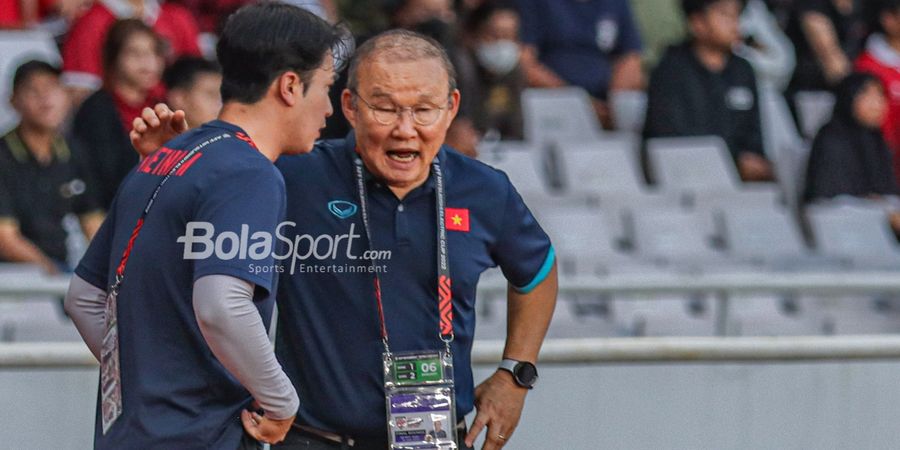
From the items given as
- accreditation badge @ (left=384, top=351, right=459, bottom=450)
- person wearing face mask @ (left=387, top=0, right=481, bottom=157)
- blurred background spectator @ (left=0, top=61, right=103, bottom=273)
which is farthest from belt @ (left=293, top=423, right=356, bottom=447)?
blurred background spectator @ (left=0, top=61, right=103, bottom=273)

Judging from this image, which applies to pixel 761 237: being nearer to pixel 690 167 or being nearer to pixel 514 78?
pixel 690 167

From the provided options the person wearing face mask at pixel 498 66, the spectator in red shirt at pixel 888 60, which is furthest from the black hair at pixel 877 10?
the person wearing face mask at pixel 498 66

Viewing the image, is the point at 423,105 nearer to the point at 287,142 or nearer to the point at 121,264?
the point at 287,142

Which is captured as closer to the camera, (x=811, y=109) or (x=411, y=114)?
(x=411, y=114)

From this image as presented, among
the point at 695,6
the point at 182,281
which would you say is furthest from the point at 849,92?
the point at 182,281

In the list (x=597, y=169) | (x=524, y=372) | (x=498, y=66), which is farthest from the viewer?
(x=498, y=66)

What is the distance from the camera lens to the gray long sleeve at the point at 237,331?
2729mm

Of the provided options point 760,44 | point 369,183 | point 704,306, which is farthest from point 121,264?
point 760,44

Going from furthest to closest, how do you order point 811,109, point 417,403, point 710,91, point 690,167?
point 811,109
point 710,91
point 690,167
point 417,403

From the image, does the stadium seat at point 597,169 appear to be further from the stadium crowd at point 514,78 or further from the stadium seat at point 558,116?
the stadium seat at point 558,116

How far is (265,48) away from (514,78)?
5437mm

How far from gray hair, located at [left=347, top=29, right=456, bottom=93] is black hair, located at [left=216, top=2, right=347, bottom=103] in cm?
33

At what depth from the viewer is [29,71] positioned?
6539mm

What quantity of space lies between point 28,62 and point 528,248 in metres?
3.90
